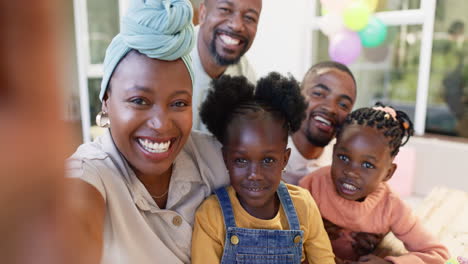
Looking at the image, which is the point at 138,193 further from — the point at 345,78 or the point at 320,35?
the point at 320,35

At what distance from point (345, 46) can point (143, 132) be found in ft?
7.99

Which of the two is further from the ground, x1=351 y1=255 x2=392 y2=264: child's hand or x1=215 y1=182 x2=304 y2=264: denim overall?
x1=215 y1=182 x2=304 y2=264: denim overall

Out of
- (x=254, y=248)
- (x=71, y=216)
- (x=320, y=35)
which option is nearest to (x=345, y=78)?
(x=254, y=248)

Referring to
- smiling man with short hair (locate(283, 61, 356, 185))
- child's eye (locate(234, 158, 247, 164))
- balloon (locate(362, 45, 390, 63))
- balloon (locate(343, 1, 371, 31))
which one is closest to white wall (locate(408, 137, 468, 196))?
balloon (locate(362, 45, 390, 63))

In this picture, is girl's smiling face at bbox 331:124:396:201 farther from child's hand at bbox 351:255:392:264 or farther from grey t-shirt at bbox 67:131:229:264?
grey t-shirt at bbox 67:131:229:264

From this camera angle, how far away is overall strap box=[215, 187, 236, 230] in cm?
125

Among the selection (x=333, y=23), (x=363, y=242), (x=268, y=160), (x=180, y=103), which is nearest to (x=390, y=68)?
(x=333, y=23)

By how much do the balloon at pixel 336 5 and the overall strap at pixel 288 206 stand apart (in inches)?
Result: 85.5

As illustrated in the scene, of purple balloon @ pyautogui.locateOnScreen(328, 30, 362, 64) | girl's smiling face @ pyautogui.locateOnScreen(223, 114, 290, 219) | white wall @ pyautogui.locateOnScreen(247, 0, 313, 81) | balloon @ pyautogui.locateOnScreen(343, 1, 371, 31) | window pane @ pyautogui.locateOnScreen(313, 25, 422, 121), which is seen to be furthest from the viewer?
white wall @ pyautogui.locateOnScreen(247, 0, 313, 81)

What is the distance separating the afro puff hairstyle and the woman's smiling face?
0.26m

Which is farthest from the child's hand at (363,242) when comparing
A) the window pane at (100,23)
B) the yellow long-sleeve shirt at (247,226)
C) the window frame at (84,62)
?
the window pane at (100,23)

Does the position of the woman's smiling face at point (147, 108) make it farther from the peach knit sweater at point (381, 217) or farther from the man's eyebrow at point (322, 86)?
the man's eyebrow at point (322, 86)

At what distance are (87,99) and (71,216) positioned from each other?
4018 millimetres

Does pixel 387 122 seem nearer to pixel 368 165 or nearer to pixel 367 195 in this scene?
pixel 368 165
